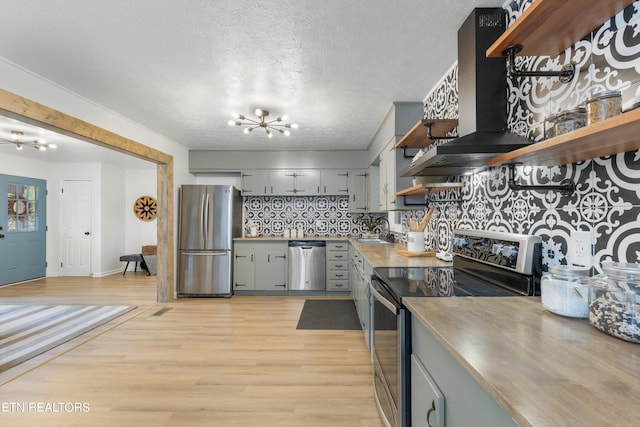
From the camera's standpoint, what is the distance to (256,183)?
16.4 feet

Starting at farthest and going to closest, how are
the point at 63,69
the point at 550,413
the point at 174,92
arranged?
the point at 174,92, the point at 63,69, the point at 550,413

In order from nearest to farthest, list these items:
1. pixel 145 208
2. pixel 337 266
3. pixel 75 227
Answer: pixel 337 266
pixel 75 227
pixel 145 208

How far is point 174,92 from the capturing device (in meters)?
2.76

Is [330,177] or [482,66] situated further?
[330,177]

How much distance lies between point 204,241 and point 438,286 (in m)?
3.89

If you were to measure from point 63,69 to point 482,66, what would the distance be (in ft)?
9.86

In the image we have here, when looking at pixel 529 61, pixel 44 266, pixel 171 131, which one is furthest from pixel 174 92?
pixel 44 266

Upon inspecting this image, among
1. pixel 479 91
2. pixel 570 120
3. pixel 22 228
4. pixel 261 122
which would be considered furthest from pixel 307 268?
pixel 22 228

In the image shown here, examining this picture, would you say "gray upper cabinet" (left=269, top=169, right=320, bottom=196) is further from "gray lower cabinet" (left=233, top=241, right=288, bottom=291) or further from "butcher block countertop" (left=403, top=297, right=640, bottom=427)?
"butcher block countertop" (left=403, top=297, right=640, bottom=427)

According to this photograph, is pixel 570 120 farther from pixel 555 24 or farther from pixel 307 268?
pixel 307 268

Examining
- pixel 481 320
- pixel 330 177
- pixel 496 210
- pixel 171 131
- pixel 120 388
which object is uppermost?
pixel 171 131

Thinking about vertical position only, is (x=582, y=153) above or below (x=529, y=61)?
below

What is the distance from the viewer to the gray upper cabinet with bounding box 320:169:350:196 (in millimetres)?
5004

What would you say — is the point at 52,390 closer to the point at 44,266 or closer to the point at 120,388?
the point at 120,388
